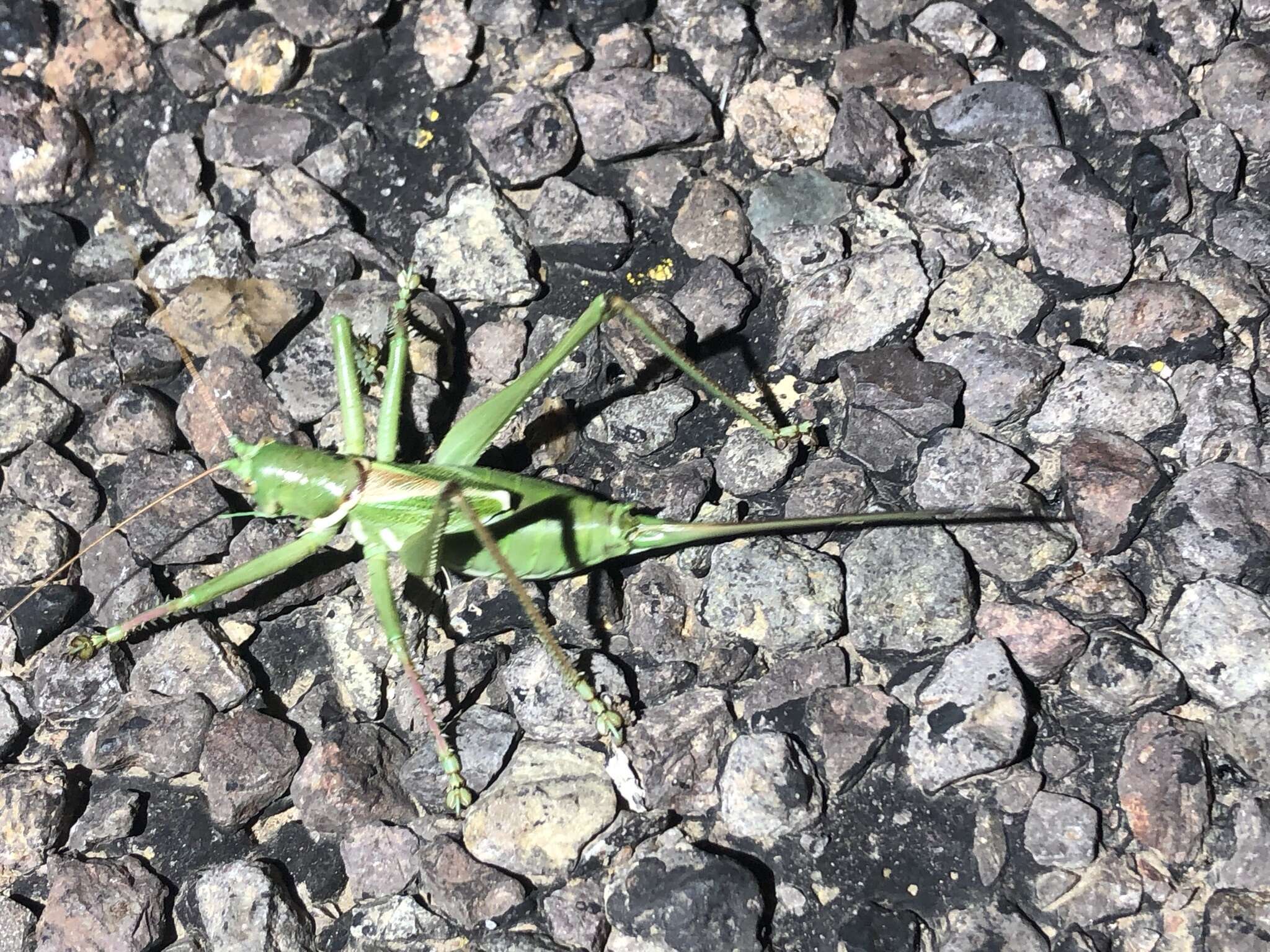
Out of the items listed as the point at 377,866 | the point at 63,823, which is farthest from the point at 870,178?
the point at 63,823

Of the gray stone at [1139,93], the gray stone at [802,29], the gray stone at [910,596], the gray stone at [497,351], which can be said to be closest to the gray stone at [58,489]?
the gray stone at [497,351]

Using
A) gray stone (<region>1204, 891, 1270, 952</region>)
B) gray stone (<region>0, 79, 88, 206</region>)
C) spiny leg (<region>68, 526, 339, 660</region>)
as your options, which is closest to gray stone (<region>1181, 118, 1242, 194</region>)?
gray stone (<region>1204, 891, 1270, 952</region>)

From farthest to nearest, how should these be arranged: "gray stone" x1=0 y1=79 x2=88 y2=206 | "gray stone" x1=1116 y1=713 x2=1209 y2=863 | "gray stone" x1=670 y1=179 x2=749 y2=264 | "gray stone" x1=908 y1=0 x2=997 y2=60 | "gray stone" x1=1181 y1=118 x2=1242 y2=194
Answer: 1. "gray stone" x1=0 y1=79 x2=88 y2=206
2. "gray stone" x1=908 y1=0 x2=997 y2=60
3. "gray stone" x1=670 y1=179 x2=749 y2=264
4. "gray stone" x1=1181 y1=118 x2=1242 y2=194
5. "gray stone" x1=1116 y1=713 x2=1209 y2=863

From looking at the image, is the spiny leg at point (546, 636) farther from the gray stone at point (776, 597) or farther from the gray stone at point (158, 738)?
the gray stone at point (158, 738)

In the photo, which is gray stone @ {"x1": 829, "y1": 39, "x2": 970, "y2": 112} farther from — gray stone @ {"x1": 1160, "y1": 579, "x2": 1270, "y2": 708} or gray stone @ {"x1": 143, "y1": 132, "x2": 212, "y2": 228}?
gray stone @ {"x1": 143, "y1": 132, "x2": 212, "y2": 228}

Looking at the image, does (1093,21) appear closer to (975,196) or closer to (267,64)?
(975,196)

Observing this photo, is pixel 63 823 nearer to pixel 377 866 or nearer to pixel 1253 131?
pixel 377 866

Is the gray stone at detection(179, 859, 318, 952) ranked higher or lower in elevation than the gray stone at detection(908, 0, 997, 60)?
lower
